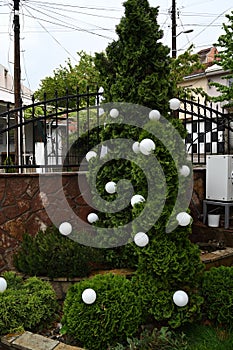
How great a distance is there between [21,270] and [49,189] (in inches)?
37.2

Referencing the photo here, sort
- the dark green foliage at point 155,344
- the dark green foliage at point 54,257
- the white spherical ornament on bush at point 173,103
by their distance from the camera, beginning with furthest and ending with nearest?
the dark green foliage at point 54,257
the white spherical ornament on bush at point 173,103
the dark green foliage at point 155,344

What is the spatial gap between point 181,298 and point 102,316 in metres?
0.61

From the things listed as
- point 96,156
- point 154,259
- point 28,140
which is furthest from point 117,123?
point 28,140

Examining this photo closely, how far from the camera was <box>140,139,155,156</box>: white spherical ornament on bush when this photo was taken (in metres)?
2.98

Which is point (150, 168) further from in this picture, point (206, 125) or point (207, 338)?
point (206, 125)

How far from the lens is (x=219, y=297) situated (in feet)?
10.5

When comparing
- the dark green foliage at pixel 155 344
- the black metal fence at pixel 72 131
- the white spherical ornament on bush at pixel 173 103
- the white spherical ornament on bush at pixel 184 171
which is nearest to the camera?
the dark green foliage at pixel 155 344

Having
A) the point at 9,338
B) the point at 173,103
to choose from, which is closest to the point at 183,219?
the point at 173,103

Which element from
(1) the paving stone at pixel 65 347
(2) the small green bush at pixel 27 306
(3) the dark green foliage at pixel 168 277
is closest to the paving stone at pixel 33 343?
(1) the paving stone at pixel 65 347

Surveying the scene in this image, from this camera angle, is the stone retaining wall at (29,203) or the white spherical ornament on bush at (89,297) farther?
the stone retaining wall at (29,203)

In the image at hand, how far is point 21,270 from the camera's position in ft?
12.7

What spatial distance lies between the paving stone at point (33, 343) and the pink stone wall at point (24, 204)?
146cm

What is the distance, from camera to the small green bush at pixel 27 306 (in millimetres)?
2959

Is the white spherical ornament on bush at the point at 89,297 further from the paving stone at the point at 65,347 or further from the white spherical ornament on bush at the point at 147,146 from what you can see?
the white spherical ornament on bush at the point at 147,146
